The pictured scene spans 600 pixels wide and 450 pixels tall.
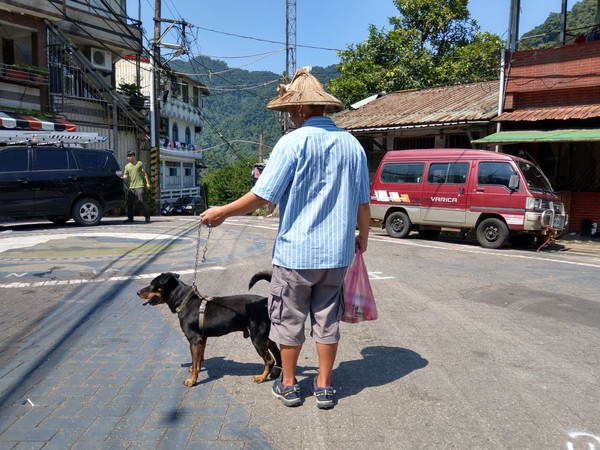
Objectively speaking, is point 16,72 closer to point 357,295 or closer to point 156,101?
point 156,101

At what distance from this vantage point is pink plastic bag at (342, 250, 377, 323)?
11.2 feet

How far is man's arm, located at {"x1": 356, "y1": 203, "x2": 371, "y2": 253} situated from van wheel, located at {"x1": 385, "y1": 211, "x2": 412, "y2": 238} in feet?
31.2

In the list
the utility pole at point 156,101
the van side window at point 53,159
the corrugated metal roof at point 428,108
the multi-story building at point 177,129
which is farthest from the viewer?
the multi-story building at point 177,129

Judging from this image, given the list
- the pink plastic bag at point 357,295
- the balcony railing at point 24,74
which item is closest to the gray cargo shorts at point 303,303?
the pink plastic bag at point 357,295

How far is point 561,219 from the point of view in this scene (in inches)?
438

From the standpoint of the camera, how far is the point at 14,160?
11.2 meters

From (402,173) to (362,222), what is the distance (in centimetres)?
989

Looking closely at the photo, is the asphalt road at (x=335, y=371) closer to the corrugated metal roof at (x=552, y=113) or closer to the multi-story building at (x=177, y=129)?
the corrugated metal roof at (x=552, y=113)

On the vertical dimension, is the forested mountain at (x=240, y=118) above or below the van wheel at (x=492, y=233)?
above

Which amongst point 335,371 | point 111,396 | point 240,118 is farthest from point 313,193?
point 240,118

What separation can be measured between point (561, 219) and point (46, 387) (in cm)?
1069

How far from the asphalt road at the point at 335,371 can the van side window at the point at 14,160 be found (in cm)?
444

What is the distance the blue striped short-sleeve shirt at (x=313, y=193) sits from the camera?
2.99m

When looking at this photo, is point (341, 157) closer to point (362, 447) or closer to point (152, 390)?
point (362, 447)
